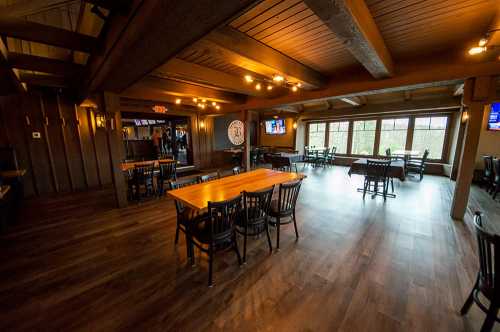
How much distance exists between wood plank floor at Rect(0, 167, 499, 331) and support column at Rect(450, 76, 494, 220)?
1.27 ft

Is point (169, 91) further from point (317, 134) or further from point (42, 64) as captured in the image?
point (317, 134)

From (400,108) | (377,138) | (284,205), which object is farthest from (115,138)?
(377,138)

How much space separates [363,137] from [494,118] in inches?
141

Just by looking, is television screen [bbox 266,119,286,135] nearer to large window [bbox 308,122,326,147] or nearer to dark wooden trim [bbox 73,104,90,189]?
large window [bbox 308,122,326,147]

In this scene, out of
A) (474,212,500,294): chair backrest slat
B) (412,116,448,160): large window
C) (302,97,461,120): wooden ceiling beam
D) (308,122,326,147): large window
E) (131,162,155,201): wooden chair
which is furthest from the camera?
(308,122,326,147): large window

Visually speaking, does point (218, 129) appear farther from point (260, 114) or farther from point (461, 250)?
point (461, 250)

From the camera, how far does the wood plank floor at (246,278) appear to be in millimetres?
1499

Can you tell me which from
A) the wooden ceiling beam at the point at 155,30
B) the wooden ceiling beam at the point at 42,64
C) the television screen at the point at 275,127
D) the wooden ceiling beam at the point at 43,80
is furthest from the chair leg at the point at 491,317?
the television screen at the point at 275,127

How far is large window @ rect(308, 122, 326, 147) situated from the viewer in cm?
946

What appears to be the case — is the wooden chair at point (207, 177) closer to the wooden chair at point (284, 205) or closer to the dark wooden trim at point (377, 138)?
the wooden chair at point (284, 205)

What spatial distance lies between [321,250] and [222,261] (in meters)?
1.26

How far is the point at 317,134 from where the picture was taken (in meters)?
9.70

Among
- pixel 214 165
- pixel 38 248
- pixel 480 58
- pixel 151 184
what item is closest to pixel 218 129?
pixel 214 165

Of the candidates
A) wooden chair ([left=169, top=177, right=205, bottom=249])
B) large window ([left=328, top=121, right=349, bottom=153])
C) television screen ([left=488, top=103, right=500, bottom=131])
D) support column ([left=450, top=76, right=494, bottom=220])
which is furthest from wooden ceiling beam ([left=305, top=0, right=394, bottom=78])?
large window ([left=328, top=121, right=349, bottom=153])
